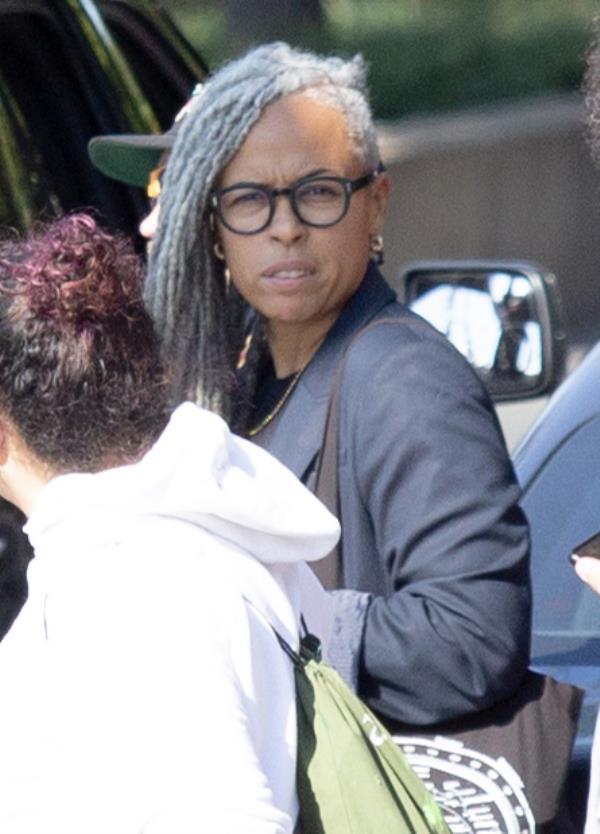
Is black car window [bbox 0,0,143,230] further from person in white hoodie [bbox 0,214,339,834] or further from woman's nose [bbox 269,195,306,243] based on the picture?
person in white hoodie [bbox 0,214,339,834]

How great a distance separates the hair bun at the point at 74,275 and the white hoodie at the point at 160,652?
0.52 ft

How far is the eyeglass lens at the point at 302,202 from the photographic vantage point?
10.6ft

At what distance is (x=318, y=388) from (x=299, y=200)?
263 millimetres

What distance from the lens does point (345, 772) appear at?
2.31m

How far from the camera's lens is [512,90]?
16.5 metres

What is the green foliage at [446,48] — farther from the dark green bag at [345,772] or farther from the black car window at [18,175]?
the dark green bag at [345,772]

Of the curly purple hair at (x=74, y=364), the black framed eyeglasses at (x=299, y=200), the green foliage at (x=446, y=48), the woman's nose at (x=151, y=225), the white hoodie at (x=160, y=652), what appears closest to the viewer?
the white hoodie at (x=160, y=652)

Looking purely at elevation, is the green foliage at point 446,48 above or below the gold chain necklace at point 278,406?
below

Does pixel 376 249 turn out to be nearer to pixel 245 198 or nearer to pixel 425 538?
pixel 245 198

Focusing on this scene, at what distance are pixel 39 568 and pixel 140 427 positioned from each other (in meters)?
0.22

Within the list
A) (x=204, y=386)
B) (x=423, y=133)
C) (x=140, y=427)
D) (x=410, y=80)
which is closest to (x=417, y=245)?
(x=423, y=133)

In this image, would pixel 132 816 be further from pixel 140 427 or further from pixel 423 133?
pixel 423 133

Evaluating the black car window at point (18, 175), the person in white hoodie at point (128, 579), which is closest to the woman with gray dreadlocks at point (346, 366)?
the black car window at point (18, 175)

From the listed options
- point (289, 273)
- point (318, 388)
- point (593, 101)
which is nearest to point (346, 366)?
point (318, 388)
